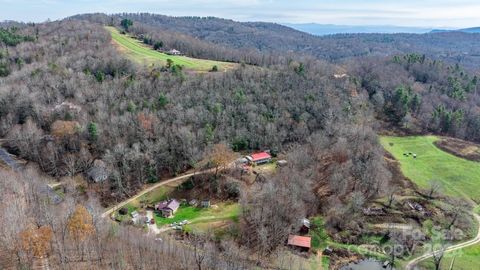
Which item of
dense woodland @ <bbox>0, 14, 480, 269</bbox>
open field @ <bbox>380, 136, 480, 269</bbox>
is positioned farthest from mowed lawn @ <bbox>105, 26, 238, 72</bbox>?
open field @ <bbox>380, 136, 480, 269</bbox>

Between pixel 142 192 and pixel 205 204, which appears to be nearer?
pixel 205 204

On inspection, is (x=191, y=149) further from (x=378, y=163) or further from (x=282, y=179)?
(x=378, y=163)

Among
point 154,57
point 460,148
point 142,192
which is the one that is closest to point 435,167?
point 460,148

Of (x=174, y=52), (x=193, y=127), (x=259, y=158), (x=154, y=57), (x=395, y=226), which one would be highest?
(x=174, y=52)

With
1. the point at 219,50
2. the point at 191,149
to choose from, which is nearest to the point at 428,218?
the point at 191,149

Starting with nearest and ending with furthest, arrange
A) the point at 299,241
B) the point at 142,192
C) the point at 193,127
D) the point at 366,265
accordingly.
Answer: the point at 366,265 < the point at 299,241 < the point at 142,192 < the point at 193,127

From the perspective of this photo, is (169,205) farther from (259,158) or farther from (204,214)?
(259,158)
